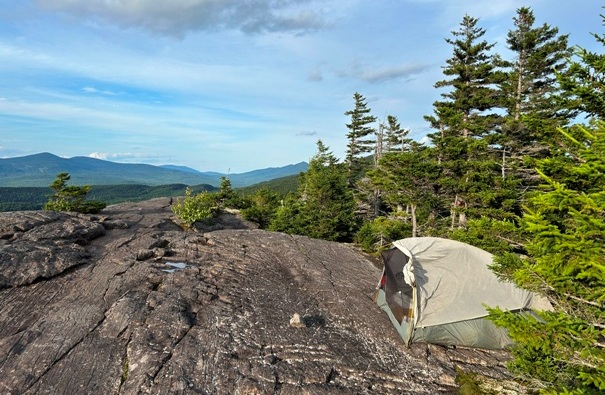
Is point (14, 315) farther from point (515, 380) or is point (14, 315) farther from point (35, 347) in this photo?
point (515, 380)

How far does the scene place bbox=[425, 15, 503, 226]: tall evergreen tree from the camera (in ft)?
69.3

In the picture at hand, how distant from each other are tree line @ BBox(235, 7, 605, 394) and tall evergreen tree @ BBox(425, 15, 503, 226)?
0.33 ft

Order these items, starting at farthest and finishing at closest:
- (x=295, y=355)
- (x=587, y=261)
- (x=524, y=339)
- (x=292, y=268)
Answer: (x=292, y=268) < (x=295, y=355) < (x=524, y=339) < (x=587, y=261)

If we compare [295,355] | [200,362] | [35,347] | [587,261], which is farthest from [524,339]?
[35,347]

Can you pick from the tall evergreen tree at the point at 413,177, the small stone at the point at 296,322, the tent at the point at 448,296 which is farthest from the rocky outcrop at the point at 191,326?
the tall evergreen tree at the point at 413,177

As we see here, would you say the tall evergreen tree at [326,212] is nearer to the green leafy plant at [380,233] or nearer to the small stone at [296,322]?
the green leafy plant at [380,233]

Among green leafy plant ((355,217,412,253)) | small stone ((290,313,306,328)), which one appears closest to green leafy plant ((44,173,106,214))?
green leafy plant ((355,217,412,253))

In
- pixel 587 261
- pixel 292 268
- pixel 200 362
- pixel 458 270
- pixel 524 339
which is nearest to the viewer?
pixel 587 261

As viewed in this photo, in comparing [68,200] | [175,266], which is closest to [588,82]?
[175,266]

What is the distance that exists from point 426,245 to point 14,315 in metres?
13.9

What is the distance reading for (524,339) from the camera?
5.43 meters

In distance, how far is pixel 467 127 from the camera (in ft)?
74.2

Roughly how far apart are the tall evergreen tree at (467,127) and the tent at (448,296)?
10.5 meters

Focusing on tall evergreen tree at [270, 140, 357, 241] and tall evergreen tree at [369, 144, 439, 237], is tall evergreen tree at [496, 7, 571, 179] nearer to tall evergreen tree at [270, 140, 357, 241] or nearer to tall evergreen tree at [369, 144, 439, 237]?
tall evergreen tree at [369, 144, 439, 237]
